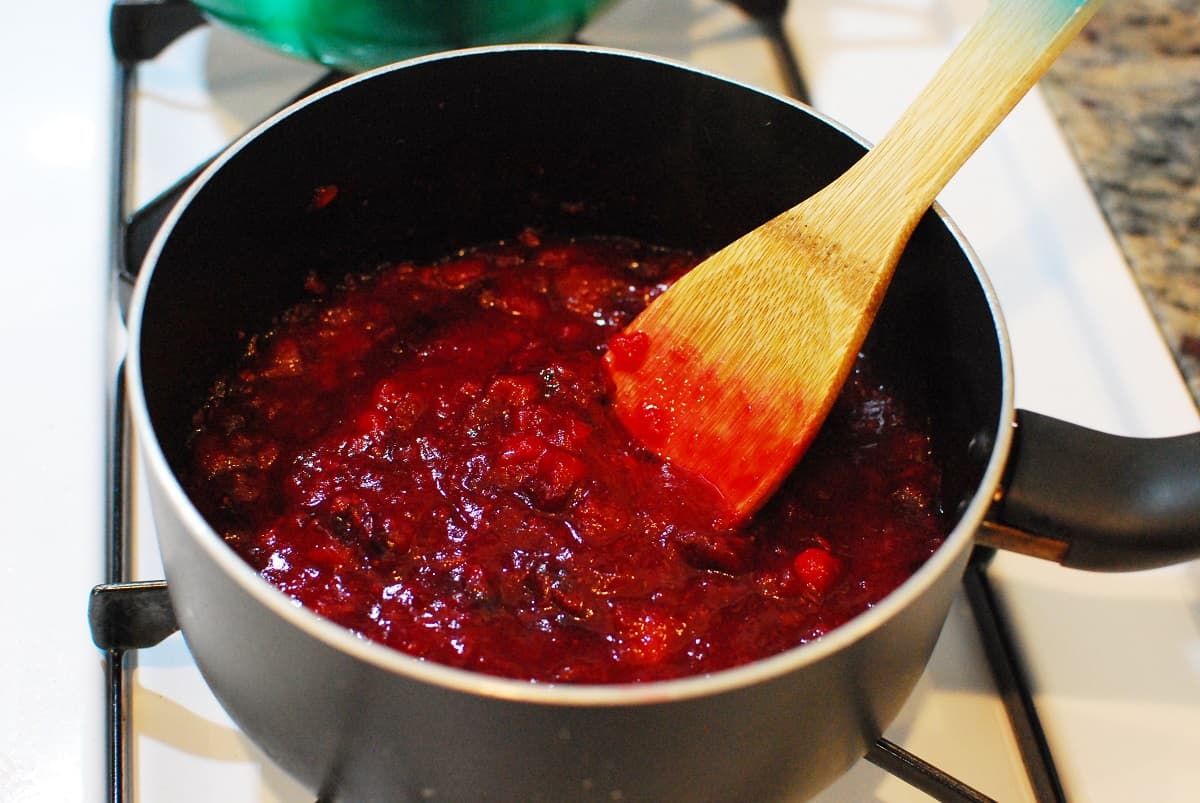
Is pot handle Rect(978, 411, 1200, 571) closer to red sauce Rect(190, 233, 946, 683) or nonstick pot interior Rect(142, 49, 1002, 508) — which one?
nonstick pot interior Rect(142, 49, 1002, 508)

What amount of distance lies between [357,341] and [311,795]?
1.40 feet

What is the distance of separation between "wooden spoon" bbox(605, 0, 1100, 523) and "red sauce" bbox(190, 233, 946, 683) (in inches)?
1.6

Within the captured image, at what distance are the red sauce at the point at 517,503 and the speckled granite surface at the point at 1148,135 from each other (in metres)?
0.47

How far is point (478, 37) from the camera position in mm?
1152

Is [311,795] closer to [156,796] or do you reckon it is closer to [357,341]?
[156,796]

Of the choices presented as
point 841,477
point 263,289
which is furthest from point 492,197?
point 841,477

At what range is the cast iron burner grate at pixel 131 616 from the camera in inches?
30.8

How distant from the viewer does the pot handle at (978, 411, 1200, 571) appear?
2.24 ft

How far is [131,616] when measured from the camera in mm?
825

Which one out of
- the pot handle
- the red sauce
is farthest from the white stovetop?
the pot handle

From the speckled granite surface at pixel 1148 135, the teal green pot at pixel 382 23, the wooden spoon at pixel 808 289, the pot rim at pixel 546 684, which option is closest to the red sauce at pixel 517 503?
the wooden spoon at pixel 808 289

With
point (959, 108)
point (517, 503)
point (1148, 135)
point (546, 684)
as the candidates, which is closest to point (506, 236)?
point (517, 503)

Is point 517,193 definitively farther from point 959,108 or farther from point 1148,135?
point 1148,135

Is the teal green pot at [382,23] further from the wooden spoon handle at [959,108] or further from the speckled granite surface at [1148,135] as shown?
the speckled granite surface at [1148,135]
